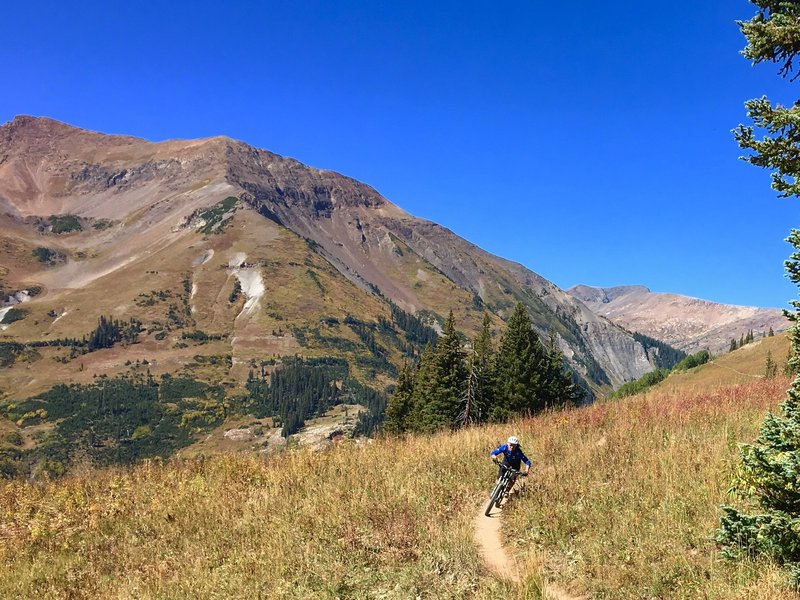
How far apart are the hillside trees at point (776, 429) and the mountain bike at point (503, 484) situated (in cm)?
478

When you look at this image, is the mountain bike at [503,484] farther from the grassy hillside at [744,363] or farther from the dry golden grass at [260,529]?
the grassy hillside at [744,363]

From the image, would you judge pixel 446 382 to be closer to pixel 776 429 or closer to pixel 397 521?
pixel 397 521

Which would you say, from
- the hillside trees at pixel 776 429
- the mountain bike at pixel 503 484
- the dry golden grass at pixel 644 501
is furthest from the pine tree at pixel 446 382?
the hillside trees at pixel 776 429

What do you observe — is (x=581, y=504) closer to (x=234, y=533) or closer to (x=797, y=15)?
(x=234, y=533)

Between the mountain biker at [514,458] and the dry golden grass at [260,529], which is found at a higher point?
the mountain biker at [514,458]

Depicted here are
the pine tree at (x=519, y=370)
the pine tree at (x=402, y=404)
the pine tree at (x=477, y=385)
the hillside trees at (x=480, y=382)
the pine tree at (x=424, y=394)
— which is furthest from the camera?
the pine tree at (x=402, y=404)

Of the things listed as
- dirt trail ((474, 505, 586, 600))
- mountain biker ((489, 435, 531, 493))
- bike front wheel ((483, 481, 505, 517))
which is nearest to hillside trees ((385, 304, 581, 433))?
mountain biker ((489, 435, 531, 493))

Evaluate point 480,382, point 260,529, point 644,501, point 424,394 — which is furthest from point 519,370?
point 260,529

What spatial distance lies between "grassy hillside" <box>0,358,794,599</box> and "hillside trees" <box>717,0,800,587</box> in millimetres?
351

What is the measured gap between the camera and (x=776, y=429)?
5910 millimetres

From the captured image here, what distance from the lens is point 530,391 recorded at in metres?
53.5

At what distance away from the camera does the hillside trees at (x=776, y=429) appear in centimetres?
573

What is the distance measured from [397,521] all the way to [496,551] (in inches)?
70.3

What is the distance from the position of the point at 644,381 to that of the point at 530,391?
10381cm
